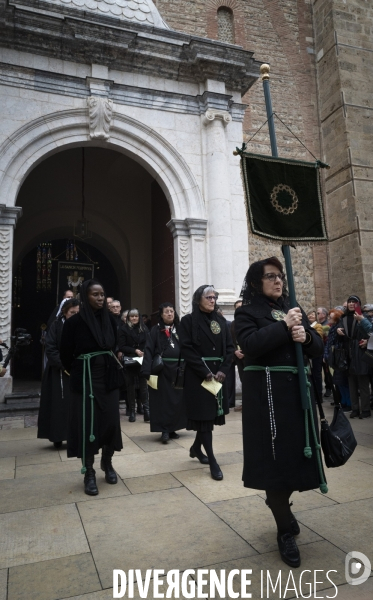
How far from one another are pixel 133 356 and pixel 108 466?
3.48 metres

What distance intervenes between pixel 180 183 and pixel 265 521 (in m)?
8.04

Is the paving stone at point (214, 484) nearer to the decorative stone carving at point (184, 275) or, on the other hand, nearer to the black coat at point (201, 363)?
the black coat at point (201, 363)

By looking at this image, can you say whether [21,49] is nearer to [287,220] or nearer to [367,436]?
[287,220]

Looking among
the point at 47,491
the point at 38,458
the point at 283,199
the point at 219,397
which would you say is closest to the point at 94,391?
the point at 47,491

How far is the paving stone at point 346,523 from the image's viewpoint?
9.22ft

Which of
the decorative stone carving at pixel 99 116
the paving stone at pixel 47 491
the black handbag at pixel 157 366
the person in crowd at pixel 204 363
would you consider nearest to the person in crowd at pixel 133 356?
the black handbag at pixel 157 366

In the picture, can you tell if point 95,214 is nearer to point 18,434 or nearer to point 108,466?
point 18,434

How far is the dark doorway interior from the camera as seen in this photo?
16.5m

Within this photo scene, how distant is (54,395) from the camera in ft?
18.4

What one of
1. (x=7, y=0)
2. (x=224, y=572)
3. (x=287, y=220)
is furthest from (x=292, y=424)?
(x=7, y=0)

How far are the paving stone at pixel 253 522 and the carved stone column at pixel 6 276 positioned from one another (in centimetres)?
573

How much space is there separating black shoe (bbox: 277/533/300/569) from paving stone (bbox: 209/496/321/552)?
0.16 meters

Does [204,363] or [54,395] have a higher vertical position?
[204,363]

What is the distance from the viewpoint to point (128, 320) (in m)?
8.09
